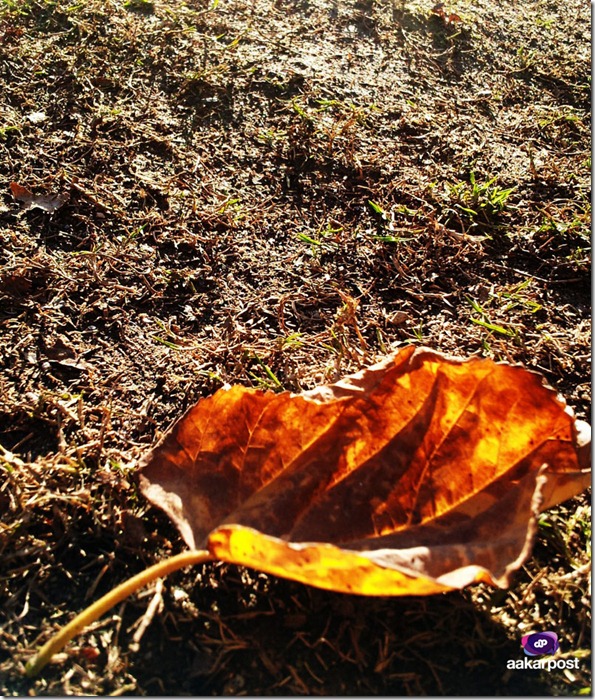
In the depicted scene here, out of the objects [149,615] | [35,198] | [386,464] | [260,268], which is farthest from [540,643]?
[35,198]

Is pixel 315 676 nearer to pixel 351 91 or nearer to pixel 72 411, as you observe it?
pixel 72 411

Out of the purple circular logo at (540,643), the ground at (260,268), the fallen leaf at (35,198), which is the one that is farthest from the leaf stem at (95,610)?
the fallen leaf at (35,198)

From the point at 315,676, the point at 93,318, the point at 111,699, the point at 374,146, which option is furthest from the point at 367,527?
the point at 374,146

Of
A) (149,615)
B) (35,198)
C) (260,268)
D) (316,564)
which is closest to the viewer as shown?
(316,564)

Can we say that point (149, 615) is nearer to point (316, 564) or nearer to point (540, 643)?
point (316, 564)

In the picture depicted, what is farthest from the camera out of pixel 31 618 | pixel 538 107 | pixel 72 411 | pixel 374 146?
pixel 538 107

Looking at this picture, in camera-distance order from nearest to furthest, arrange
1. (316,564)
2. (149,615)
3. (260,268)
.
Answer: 1. (316,564)
2. (149,615)
3. (260,268)
